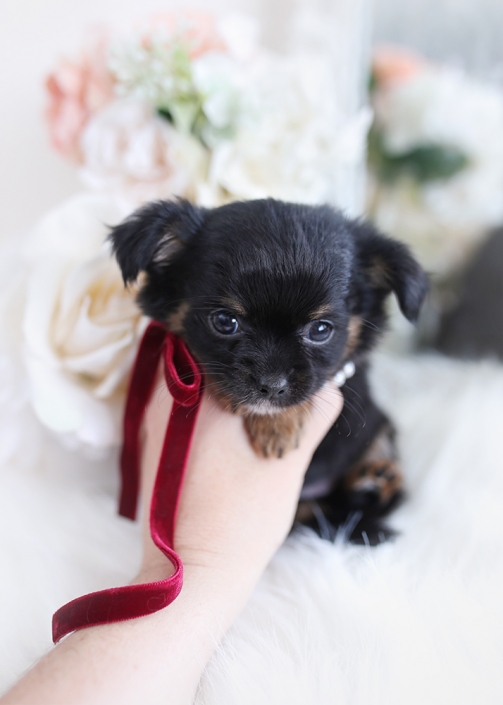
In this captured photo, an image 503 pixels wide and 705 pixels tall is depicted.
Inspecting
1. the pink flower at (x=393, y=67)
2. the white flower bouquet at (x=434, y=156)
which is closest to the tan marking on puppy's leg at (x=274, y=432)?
the white flower bouquet at (x=434, y=156)

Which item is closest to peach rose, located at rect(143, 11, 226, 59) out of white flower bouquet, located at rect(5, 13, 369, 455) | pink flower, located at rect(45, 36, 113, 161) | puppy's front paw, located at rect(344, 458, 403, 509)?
white flower bouquet, located at rect(5, 13, 369, 455)

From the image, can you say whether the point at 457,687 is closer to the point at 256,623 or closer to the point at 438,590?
the point at 438,590

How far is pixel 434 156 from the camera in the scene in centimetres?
150

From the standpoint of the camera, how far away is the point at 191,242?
2.78 ft

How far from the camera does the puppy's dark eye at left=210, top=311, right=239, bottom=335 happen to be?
0.78 m

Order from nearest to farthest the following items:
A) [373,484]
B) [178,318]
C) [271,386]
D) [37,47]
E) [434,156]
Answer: [271,386], [178,318], [373,484], [434,156], [37,47]

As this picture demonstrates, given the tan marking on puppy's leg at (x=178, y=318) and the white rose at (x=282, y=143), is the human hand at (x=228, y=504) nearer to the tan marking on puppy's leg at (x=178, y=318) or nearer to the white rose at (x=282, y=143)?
the tan marking on puppy's leg at (x=178, y=318)

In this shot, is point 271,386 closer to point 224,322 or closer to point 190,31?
point 224,322

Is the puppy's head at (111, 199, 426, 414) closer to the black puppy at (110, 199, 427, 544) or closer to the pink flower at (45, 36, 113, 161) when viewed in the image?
the black puppy at (110, 199, 427, 544)

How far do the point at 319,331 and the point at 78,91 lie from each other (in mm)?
878

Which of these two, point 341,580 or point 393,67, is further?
point 393,67

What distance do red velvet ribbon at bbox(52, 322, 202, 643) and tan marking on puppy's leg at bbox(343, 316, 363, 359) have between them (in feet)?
0.86

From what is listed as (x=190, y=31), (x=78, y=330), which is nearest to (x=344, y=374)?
(x=78, y=330)

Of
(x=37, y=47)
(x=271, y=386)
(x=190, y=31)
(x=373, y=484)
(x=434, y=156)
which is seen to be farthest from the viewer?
(x=37, y=47)
